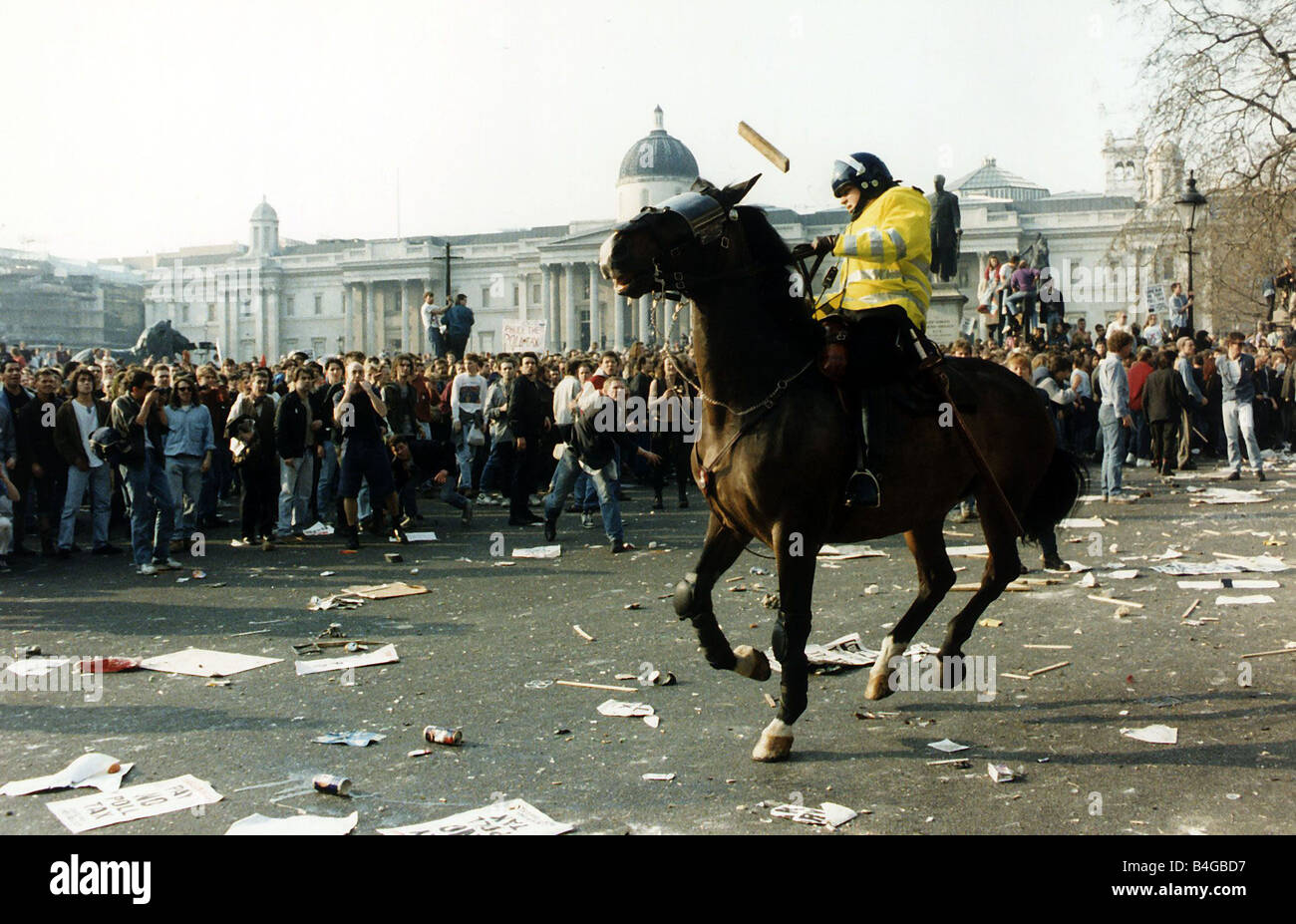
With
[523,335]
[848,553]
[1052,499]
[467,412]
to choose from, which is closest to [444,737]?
[1052,499]

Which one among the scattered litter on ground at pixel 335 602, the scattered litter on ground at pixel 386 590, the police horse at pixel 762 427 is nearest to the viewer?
the police horse at pixel 762 427

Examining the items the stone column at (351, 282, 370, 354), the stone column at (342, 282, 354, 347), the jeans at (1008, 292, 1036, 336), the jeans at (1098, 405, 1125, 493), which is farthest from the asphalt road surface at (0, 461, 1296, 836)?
the stone column at (342, 282, 354, 347)

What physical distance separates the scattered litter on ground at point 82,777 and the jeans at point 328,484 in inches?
391

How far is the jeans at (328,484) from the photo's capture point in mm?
15289

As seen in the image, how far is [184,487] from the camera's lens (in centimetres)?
1349

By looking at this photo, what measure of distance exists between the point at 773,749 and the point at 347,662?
11.0ft

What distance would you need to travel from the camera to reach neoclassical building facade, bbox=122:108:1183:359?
85.8m

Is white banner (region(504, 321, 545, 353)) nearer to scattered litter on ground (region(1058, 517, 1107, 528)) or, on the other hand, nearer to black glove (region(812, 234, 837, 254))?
scattered litter on ground (region(1058, 517, 1107, 528))

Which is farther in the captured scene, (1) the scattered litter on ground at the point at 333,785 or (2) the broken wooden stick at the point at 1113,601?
(2) the broken wooden stick at the point at 1113,601

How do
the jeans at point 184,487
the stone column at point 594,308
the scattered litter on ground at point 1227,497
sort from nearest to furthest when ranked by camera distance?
the jeans at point 184,487
the scattered litter on ground at point 1227,497
the stone column at point 594,308

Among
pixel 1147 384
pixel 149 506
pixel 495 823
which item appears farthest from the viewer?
pixel 1147 384

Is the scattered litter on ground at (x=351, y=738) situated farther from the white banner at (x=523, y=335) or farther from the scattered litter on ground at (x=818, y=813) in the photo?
the white banner at (x=523, y=335)

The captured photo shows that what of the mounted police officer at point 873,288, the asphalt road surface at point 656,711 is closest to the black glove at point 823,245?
the mounted police officer at point 873,288

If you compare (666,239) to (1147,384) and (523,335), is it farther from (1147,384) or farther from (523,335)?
(523,335)
